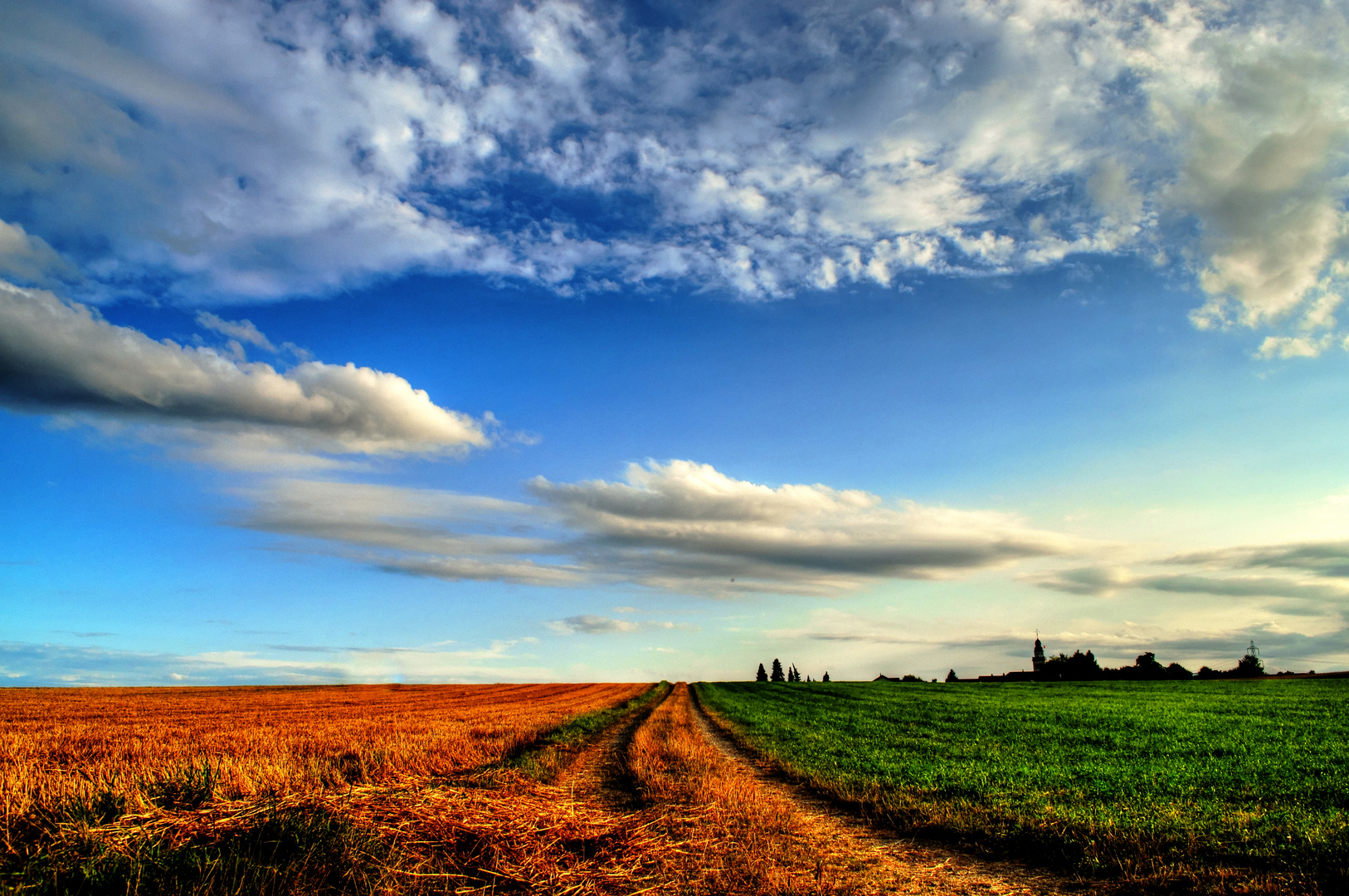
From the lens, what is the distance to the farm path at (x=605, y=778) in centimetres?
1100

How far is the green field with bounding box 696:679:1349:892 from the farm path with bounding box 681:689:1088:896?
52cm

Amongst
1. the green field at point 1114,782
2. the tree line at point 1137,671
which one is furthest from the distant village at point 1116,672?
the green field at point 1114,782

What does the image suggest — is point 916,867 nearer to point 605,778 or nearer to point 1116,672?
point 605,778

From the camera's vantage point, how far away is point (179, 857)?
5402 millimetres

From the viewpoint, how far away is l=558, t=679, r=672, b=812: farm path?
36.1 feet

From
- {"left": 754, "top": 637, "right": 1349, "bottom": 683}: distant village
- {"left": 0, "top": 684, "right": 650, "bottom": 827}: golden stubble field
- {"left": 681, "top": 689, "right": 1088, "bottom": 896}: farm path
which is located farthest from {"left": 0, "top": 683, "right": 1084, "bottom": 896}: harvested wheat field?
{"left": 754, "top": 637, "right": 1349, "bottom": 683}: distant village

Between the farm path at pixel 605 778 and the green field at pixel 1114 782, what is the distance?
388 centimetres

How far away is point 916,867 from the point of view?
767 cm

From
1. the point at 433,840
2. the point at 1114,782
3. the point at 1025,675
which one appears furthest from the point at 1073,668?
the point at 433,840

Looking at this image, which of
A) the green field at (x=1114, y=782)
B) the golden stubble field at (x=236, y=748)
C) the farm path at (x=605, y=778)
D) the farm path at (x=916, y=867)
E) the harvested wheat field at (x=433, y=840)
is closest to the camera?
the harvested wheat field at (x=433, y=840)

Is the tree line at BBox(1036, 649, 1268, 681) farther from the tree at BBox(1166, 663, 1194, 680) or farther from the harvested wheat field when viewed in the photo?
the harvested wheat field

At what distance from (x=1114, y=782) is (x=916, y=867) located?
7056 millimetres

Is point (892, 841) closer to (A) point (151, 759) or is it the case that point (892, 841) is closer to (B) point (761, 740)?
(B) point (761, 740)

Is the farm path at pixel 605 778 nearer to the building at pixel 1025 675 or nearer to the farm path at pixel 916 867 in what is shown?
the farm path at pixel 916 867
